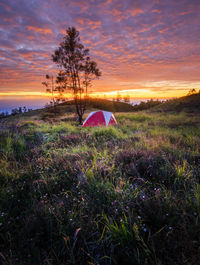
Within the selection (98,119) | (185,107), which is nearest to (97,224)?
(98,119)

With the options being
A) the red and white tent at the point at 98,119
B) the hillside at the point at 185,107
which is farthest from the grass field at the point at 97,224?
the hillside at the point at 185,107

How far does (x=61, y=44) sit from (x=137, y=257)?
15.9m

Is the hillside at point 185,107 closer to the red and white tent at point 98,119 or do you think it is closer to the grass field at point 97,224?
the red and white tent at point 98,119

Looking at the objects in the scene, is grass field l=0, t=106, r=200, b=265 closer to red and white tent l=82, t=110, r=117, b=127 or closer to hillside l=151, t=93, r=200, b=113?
red and white tent l=82, t=110, r=117, b=127

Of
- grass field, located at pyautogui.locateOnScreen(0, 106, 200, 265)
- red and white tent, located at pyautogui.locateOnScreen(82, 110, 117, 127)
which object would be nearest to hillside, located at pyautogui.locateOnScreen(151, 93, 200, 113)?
red and white tent, located at pyautogui.locateOnScreen(82, 110, 117, 127)

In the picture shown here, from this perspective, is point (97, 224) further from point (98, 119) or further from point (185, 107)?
point (185, 107)

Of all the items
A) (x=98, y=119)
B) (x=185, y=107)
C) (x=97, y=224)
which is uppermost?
(x=185, y=107)

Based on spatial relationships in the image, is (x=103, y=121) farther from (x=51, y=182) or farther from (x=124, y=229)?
(x=124, y=229)

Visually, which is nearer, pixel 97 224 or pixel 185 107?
pixel 97 224

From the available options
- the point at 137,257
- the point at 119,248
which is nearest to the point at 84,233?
the point at 119,248

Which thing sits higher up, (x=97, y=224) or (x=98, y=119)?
(x=98, y=119)

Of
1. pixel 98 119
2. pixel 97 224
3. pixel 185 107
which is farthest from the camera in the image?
pixel 185 107

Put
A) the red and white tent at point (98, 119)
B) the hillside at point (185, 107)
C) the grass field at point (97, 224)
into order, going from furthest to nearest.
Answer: the hillside at point (185, 107) < the red and white tent at point (98, 119) < the grass field at point (97, 224)

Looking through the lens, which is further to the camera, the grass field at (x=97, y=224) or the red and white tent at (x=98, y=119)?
the red and white tent at (x=98, y=119)
